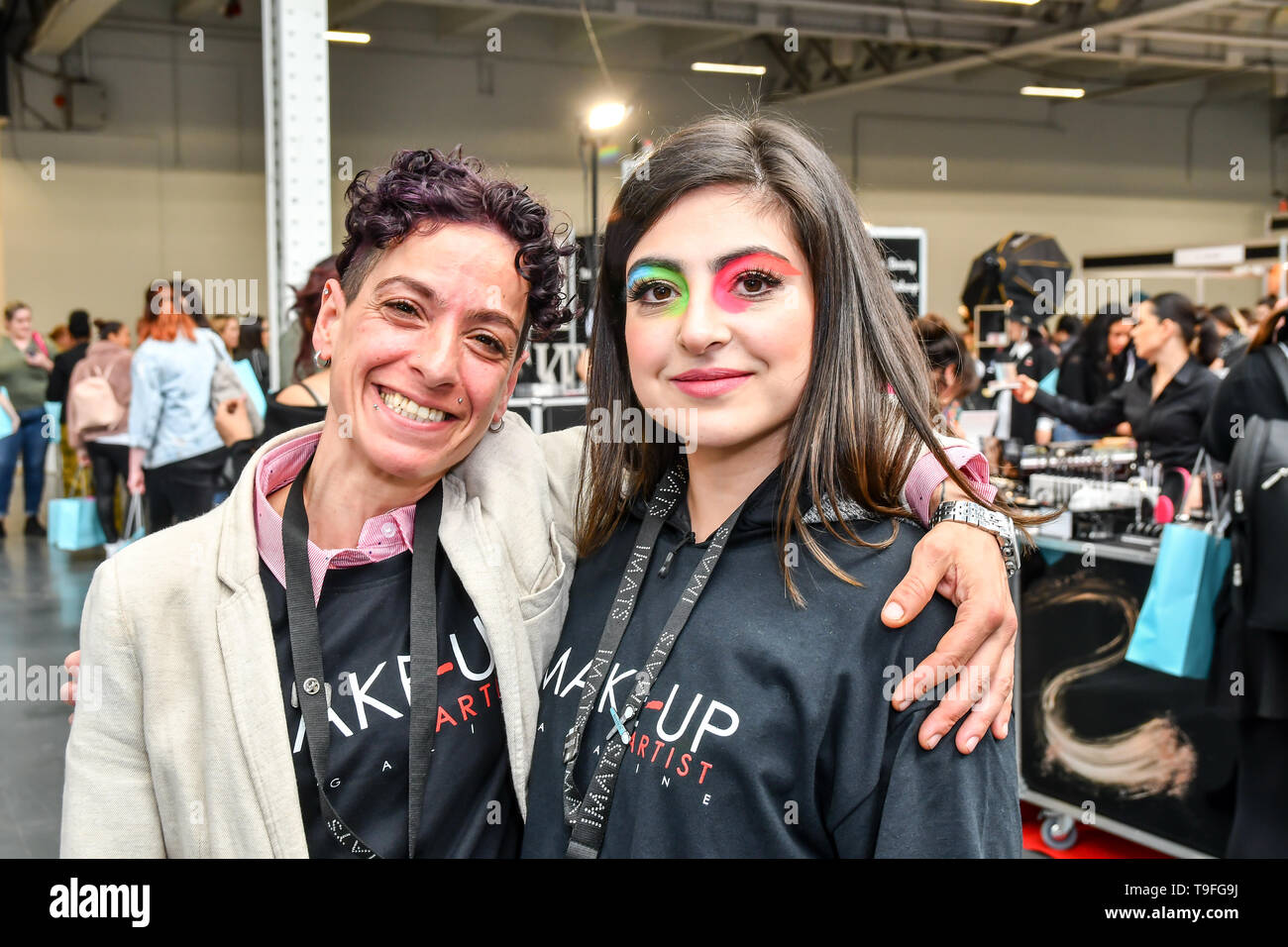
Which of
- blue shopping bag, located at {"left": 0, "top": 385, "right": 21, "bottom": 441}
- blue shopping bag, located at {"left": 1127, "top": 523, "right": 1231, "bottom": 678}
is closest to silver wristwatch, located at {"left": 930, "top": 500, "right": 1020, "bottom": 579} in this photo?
blue shopping bag, located at {"left": 1127, "top": 523, "right": 1231, "bottom": 678}

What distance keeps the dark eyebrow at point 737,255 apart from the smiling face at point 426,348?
281mm

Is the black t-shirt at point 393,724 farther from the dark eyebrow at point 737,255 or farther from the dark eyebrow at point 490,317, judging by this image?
the dark eyebrow at point 737,255

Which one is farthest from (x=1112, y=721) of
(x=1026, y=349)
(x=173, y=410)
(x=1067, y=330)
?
(x=1067, y=330)

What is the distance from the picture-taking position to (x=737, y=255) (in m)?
1.26

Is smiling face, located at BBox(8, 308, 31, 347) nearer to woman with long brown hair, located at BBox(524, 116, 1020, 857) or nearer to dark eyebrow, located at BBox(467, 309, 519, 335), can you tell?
dark eyebrow, located at BBox(467, 309, 519, 335)

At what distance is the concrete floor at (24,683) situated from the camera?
3.70 m

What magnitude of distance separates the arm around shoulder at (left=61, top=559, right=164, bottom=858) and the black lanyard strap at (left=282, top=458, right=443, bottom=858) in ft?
0.58

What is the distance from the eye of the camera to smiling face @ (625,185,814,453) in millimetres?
1258

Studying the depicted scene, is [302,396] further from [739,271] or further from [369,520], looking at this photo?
[739,271]

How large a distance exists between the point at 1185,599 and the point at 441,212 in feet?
8.84

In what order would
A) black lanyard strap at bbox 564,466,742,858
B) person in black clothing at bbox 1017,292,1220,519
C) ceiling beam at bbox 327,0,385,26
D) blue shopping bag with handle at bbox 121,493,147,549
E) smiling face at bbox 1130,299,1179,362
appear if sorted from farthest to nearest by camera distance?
ceiling beam at bbox 327,0,385,26
blue shopping bag with handle at bbox 121,493,147,549
smiling face at bbox 1130,299,1179,362
person in black clothing at bbox 1017,292,1220,519
black lanyard strap at bbox 564,466,742,858

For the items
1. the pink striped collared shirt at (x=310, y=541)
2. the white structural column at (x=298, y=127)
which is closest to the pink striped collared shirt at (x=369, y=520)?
the pink striped collared shirt at (x=310, y=541)

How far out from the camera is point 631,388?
5.01 feet
